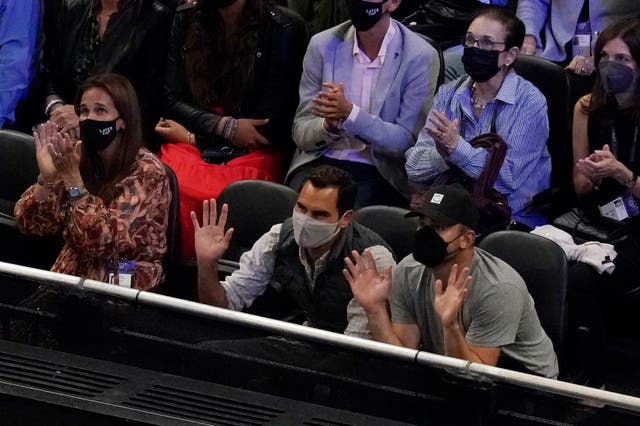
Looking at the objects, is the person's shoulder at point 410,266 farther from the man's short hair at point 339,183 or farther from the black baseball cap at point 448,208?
the man's short hair at point 339,183

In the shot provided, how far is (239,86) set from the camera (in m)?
5.34

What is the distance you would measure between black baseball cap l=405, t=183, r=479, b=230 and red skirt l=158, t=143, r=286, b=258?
1248mm

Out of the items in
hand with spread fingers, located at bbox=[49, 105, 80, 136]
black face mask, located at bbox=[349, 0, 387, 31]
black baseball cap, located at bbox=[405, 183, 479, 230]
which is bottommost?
hand with spread fingers, located at bbox=[49, 105, 80, 136]

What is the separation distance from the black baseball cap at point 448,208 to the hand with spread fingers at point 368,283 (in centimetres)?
22

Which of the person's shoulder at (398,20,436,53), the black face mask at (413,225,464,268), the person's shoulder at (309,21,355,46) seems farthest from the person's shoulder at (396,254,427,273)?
the person's shoulder at (309,21,355,46)

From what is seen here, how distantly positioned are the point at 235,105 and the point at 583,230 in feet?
5.12

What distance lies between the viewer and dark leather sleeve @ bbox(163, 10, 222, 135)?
5.39 m

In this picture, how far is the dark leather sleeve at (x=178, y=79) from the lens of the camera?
5391 mm

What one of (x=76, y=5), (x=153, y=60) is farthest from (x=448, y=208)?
(x=76, y=5)

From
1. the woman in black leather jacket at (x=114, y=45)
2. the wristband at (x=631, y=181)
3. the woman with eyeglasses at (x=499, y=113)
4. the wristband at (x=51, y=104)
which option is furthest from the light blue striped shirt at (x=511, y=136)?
the wristband at (x=51, y=104)

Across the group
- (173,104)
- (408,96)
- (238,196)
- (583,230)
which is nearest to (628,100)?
(583,230)

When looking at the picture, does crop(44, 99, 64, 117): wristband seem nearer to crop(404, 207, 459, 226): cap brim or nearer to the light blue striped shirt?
the light blue striped shirt

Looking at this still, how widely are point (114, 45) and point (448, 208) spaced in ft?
7.31

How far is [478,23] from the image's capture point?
15.7 ft
